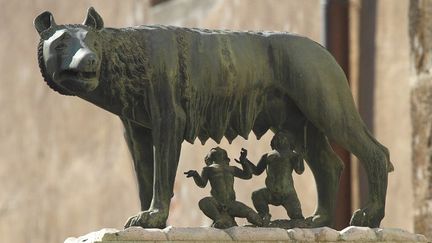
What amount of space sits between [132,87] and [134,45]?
5.4 inches

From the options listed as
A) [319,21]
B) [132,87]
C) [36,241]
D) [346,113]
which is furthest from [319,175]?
[36,241]

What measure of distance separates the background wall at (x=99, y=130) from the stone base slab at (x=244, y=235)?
2694 mm

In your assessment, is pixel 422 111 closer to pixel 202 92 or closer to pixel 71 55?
pixel 202 92

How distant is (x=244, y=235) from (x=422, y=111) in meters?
2.55

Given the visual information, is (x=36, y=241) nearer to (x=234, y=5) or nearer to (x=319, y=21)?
(x=234, y=5)

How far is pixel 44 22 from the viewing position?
17.4ft

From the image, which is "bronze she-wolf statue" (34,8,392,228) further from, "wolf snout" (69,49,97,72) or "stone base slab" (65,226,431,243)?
"stone base slab" (65,226,431,243)

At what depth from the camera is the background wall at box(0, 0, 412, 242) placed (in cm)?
835

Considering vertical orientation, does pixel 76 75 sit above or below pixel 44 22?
below

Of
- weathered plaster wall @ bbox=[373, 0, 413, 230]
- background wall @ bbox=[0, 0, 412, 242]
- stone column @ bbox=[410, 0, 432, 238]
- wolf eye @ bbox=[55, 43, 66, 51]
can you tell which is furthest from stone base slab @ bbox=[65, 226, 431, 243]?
background wall @ bbox=[0, 0, 412, 242]

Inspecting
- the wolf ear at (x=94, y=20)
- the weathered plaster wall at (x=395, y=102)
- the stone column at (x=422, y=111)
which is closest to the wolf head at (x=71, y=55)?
the wolf ear at (x=94, y=20)

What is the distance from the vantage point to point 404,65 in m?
8.18

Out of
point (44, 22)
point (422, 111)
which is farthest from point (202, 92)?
point (422, 111)

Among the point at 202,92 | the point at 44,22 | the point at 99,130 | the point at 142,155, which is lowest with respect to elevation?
the point at 99,130
